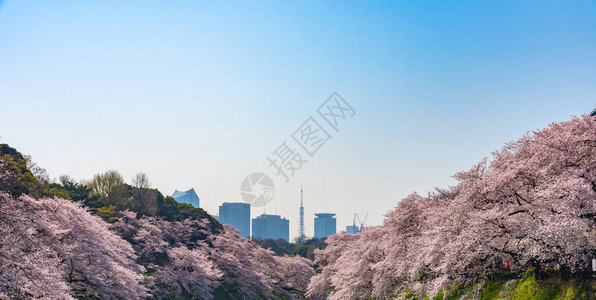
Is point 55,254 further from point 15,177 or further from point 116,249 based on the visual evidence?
point 15,177

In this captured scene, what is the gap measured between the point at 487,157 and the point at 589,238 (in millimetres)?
11390

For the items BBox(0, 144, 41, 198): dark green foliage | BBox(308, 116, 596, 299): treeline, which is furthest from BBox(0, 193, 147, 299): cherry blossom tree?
BBox(308, 116, 596, 299): treeline

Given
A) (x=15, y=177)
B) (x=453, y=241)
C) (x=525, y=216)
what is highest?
(x=15, y=177)

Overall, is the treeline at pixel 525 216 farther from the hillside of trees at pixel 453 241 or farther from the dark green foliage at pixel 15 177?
the dark green foliage at pixel 15 177

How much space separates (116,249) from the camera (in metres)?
38.9

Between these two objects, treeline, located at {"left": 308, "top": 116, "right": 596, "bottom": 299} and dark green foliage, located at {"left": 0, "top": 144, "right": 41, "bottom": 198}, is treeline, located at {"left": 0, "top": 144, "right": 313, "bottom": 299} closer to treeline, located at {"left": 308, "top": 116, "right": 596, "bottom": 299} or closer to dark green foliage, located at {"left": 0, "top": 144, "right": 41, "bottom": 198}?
dark green foliage, located at {"left": 0, "top": 144, "right": 41, "bottom": 198}

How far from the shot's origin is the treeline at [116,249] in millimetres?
26812

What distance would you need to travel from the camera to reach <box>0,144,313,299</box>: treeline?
2681 centimetres

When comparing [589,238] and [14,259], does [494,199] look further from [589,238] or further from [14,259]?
[14,259]

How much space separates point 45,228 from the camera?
97.1 ft

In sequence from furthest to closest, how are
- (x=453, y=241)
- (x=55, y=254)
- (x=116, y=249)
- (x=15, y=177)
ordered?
(x=15, y=177) → (x=116, y=249) → (x=55, y=254) → (x=453, y=241)

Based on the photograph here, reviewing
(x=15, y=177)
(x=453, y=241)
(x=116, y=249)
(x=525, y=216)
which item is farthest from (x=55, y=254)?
(x=525, y=216)

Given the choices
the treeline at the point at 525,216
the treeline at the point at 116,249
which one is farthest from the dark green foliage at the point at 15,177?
the treeline at the point at 525,216

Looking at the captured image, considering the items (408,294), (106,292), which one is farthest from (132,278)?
(408,294)
